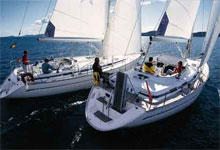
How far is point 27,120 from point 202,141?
983 cm

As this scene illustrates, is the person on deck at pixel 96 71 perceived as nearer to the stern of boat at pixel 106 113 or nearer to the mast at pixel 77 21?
the stern of boat at pixel 106 113

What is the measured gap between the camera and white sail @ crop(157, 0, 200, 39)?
10039 millimetres

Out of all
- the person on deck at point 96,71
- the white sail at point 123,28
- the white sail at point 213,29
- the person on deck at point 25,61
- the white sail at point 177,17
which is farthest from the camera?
the white sail at point 123,28

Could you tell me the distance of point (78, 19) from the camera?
39.2 ft

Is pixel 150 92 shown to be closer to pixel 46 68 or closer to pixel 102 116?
pixel 102 116

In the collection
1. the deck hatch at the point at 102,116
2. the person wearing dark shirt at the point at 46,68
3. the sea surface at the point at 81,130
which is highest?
the person wearing dark shirt at the point at 46,68

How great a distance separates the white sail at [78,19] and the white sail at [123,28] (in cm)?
92

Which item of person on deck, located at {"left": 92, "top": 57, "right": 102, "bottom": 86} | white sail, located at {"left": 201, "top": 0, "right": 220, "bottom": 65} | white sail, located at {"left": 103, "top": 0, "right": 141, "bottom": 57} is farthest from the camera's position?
white sail, located at {"left": 103, "top": 0, "right": 141, "bottom": 57}

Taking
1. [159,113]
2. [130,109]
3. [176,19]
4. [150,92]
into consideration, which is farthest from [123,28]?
[130,109]

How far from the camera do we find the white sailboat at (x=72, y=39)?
443 inches

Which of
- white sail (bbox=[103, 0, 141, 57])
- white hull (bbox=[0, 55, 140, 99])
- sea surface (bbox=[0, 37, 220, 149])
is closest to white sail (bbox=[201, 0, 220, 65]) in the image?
sea surface (bbox=[0, 37, 220, 149])

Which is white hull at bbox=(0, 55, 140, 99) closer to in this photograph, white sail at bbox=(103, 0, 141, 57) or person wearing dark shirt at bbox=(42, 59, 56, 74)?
person wearing dark shirt at bbox=(42, 59, 56, 74)

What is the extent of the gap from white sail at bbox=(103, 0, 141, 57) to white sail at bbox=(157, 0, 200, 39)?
11.6ft

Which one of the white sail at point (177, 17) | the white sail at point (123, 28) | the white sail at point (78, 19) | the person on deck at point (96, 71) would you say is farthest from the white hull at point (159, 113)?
the white sail at point (78, 19)
